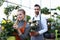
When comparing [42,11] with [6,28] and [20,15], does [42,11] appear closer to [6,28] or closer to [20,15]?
[20,15]

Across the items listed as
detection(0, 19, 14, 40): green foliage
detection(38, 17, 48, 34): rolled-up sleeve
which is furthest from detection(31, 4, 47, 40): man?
detection(0, 19, 14, 40): green foliage

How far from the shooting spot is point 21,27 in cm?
285

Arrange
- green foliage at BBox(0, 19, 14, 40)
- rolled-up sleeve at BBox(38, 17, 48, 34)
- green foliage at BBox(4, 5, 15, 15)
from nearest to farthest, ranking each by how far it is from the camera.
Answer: rolled-up sleeve at BBox(38, 17, 48, 34), green foliage at BBox(0, 19, 14, 40), green foliage at BBox(4, 5, 15, 15)

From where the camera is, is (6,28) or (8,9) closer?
(6,28)

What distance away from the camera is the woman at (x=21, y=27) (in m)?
2.83

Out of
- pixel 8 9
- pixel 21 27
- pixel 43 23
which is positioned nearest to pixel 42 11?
pixel 43 23

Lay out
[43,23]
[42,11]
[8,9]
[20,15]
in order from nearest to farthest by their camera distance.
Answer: [43,23] → [20,15] → [42,11] → [8,9]

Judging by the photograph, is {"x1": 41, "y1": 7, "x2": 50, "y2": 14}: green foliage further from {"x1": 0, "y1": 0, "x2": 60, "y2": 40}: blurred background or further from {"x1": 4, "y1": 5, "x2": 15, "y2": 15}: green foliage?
{"x1": 4, "y1": 5, "x2": 15, "y2": 15}: green foliage

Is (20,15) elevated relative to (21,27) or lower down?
elevated

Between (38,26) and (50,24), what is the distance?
302 mm

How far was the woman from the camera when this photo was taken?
283cm

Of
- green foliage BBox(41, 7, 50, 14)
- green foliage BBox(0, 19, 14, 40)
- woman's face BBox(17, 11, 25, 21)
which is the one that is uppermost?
green foliage BBox(41, 7, 50, 14)

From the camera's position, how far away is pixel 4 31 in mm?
→ 2975

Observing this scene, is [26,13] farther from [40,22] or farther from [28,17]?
[40,22]
